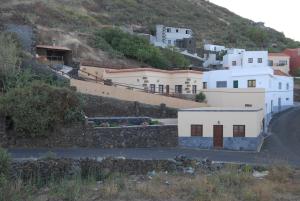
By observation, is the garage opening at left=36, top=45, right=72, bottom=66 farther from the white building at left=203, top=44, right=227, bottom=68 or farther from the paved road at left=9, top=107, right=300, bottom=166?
the white building at left=203, top=44, right=227, bottom=68

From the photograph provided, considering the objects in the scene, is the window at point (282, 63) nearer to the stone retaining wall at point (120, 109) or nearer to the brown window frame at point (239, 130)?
the stone retaining wall at point (120, 109)

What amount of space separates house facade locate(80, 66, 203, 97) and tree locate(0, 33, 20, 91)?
850 cm

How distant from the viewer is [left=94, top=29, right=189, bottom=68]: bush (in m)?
58.2

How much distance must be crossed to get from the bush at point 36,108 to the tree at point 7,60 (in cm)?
412

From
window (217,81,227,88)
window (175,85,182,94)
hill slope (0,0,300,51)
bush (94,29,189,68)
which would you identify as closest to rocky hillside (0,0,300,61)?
hill slope (0,0,300,51)

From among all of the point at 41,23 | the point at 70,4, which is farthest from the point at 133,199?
the point at 70,4

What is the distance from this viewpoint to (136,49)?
59.8 metres

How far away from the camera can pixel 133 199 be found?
18.2 m

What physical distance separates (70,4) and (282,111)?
5421 centimetres

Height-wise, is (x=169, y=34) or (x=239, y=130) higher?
(x=169, y=34)

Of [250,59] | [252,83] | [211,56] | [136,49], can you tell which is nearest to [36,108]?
[252,83]

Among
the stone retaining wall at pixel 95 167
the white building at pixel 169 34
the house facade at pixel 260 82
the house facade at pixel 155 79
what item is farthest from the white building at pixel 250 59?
the stone retaining wall at pixel 95 167

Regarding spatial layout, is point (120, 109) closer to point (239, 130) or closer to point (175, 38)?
point (239, 130)

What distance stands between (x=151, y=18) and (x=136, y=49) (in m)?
38.0
